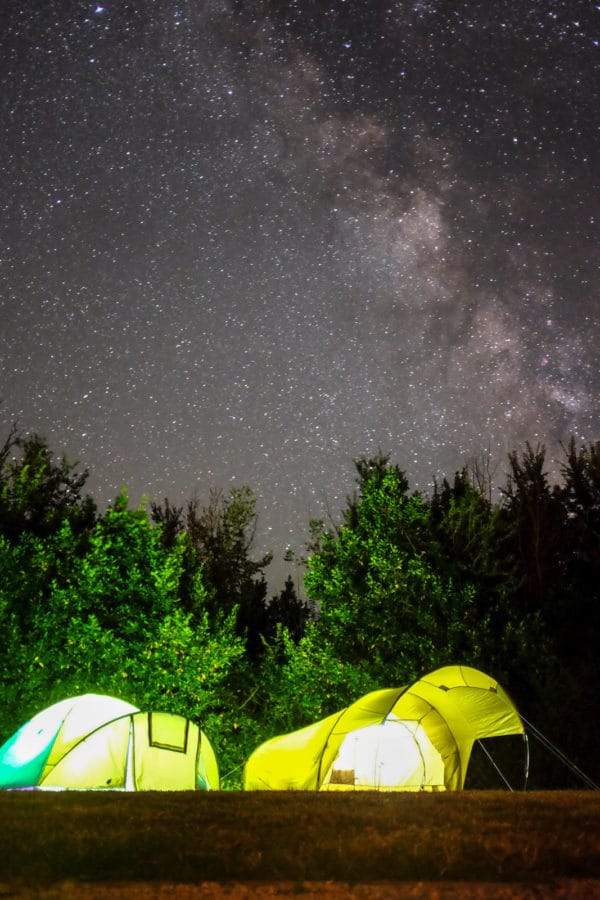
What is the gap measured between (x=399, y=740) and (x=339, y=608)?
6.88 meters

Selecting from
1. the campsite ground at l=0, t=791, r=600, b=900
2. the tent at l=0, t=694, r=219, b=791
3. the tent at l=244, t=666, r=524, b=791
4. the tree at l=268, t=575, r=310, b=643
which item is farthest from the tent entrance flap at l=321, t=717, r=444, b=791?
the tree at l=268, t=575, r=310, b=643

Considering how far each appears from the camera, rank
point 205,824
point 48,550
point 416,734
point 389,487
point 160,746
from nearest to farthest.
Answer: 1. point 205,824
2. point 160,746
3. point 416,734
4. point 48,550
5. point 389,487

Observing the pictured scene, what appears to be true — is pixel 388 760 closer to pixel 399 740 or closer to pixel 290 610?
pixel 399 740

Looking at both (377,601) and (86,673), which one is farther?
(377,601)

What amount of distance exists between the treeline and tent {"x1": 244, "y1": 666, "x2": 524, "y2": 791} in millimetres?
4183

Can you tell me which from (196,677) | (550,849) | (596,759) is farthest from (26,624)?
(550,849)

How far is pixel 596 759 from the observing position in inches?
720

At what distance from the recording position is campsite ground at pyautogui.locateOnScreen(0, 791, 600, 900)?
2.93 metres

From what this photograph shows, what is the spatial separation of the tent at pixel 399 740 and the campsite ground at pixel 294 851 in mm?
Answer: 7374

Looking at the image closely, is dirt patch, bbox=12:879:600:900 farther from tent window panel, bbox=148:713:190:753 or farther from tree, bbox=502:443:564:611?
tree, bbox=502:443:564:611

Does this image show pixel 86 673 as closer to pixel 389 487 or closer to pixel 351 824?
pixel 389 487

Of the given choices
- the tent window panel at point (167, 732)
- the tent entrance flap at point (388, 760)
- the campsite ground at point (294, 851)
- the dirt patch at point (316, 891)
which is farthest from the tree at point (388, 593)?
the dirt patch at point (316, 891)

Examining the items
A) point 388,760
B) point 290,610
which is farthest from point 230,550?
point 388,760

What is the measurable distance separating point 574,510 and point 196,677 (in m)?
13.3
